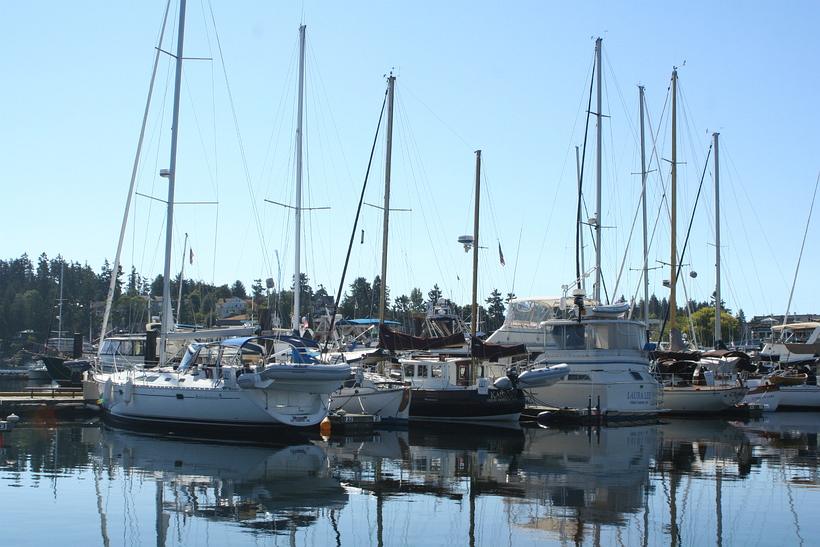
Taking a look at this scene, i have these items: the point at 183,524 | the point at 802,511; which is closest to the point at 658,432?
the point at 802,511

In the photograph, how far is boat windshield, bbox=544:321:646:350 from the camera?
39.9 m

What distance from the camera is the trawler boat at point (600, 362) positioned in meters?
38.7

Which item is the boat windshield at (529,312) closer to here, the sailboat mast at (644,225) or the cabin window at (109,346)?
the sailboat mast at (644,225)

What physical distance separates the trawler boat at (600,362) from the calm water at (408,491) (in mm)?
5549

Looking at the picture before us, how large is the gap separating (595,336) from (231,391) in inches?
664

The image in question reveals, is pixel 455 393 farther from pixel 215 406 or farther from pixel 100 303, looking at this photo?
pixel 100 303

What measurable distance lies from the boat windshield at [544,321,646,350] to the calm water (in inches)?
289

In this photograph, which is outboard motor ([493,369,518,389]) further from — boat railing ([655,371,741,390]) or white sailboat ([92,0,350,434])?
boat railing ([655,371,741,390])

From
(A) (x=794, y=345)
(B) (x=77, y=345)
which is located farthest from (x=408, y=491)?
(A) (x=794, y=345)

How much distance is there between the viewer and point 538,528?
17016 mm

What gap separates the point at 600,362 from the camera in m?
39.1

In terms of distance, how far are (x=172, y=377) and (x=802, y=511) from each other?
21.7m

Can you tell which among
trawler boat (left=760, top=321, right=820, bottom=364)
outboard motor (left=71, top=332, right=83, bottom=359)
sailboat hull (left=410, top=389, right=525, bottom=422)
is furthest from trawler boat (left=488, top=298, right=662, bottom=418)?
outboard motor (left=71, top=332, right=83, bottom=359)

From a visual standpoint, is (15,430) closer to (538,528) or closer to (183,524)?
(183,524)
